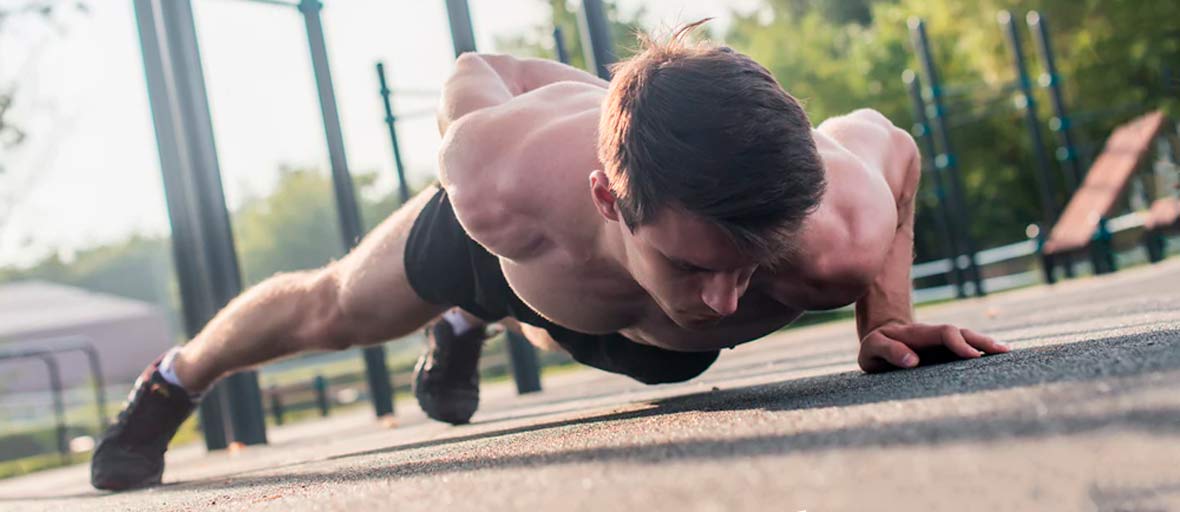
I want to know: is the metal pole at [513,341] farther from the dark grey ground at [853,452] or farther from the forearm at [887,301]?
the forearm at [887,301]

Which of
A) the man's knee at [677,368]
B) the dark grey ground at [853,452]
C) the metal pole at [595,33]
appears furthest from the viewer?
the metal pole at [595,33]

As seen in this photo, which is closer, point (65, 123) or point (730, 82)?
point (730, 82)

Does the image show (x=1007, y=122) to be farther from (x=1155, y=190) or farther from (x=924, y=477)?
(x=924, y=477)

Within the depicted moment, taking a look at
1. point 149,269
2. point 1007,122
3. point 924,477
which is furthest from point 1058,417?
Result: point 149,269

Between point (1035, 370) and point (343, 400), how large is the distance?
47.0 ft

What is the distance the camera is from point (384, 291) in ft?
8.71

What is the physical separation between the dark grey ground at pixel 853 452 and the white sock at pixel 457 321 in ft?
2.56

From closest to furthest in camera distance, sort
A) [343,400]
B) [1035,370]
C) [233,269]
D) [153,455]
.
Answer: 1. [1035,370]
2. [153,455]
3. [233,269]
4. [343,400]

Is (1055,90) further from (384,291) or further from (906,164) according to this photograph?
(384,291)

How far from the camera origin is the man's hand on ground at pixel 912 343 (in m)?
Answer: 2.26

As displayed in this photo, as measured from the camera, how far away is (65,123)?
1570 centimetres

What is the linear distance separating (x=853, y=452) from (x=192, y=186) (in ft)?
15.0

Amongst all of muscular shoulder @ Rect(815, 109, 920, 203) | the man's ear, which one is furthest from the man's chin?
muscular shoulder @ Rect(815, 109, 920, 203)

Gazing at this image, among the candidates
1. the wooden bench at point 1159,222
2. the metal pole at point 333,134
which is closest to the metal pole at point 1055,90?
the wooden bench at point 1159,222
